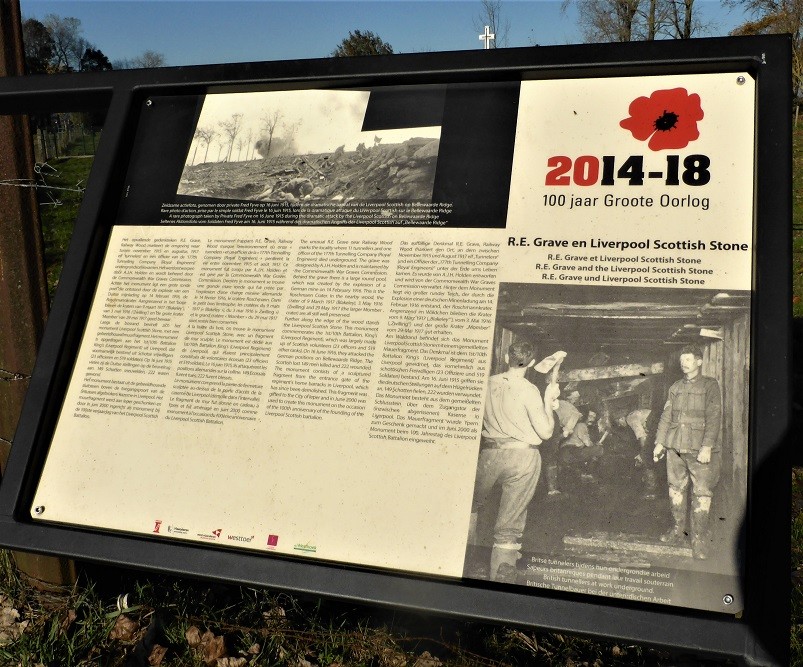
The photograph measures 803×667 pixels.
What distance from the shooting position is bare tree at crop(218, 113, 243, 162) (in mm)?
2614

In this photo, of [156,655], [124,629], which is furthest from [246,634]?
[124,629]

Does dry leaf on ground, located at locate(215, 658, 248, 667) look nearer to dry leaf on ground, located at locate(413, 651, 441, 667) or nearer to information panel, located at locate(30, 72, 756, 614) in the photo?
dry leaf on ground, located at locate(413, 651, 441, 667)

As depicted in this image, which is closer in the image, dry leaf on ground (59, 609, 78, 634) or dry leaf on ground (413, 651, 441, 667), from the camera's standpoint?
dry leaf on ground (413, 651, 441, 667)

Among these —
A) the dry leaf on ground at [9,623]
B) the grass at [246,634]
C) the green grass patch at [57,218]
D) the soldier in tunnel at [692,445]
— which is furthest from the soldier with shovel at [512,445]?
the green grass patch at [57,218]

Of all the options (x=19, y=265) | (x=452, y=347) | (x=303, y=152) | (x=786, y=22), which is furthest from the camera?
(x=786, y=22)

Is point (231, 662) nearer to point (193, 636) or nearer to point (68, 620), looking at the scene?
point (193, 636)

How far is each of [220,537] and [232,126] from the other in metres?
1.37

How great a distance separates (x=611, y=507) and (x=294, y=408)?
2.96 feet

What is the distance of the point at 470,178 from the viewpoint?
2264 millimetres

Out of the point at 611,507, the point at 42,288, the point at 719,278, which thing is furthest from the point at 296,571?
the point at 42,288

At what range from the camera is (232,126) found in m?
2.63

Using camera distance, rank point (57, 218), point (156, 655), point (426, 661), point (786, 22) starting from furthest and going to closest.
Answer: point (786, 22)
point (57, 218)
point (156, 655)
point (426, 661)

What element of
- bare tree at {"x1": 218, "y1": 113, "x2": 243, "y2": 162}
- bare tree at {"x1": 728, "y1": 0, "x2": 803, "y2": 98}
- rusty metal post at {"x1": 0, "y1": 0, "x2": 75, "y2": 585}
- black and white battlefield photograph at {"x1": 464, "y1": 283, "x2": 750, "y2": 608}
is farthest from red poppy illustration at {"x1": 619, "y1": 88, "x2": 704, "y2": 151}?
bare tree at {"x1": 728, "y1": 0, "x2": 803, "y2": 98}

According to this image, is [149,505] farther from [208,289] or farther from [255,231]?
[255,231]
